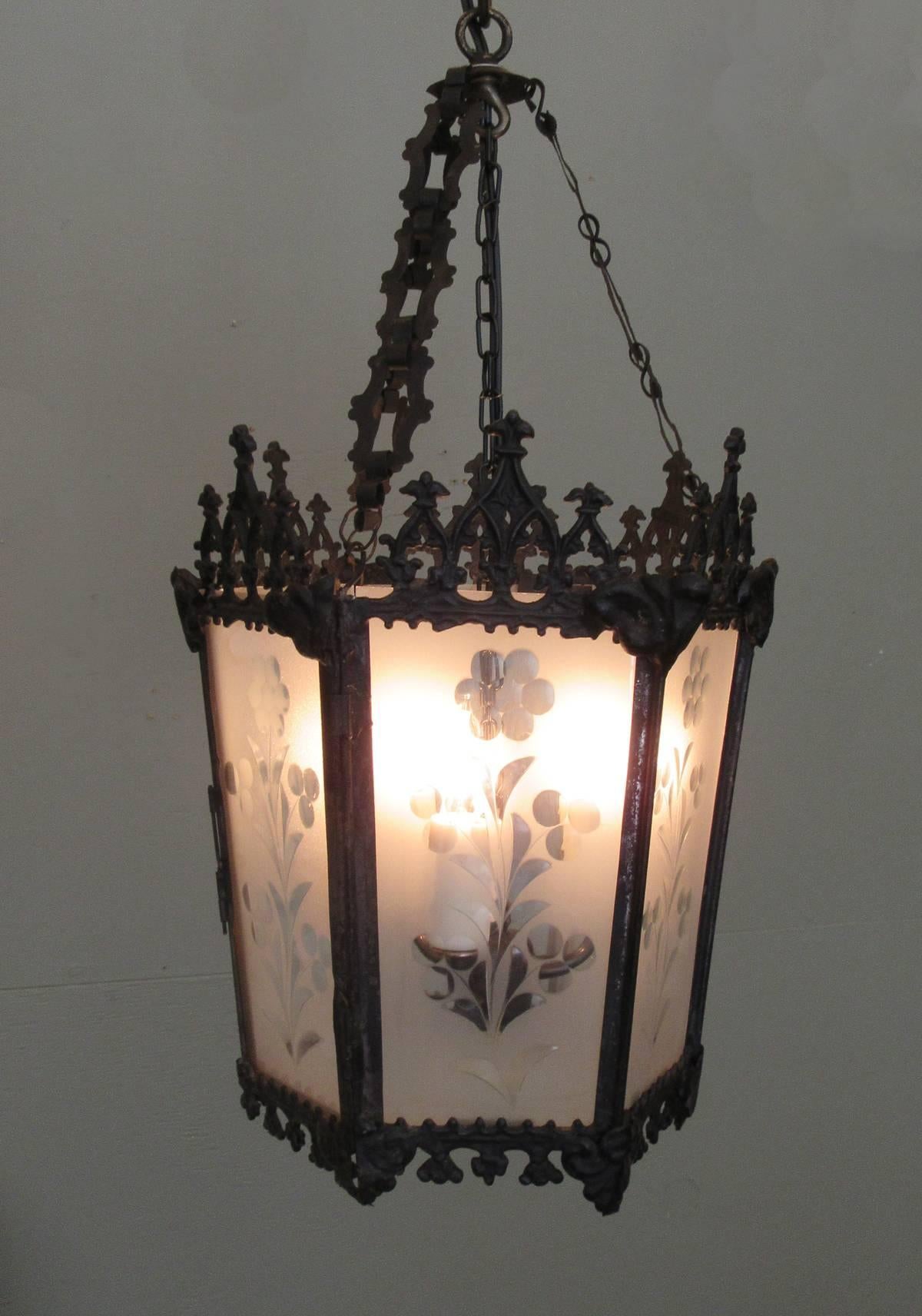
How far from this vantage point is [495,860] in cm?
74

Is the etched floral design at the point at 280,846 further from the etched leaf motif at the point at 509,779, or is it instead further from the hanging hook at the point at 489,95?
the hanging hook at the point at 489,95

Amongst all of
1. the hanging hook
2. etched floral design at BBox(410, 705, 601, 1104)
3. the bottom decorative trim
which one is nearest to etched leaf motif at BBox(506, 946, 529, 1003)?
etched floral design at BBox(410, 705, 601, 1104)

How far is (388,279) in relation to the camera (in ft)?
2.67

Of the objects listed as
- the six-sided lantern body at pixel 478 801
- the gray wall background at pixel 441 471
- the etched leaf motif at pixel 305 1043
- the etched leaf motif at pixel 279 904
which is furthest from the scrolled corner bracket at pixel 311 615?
the gray wall background at pixel 441 471

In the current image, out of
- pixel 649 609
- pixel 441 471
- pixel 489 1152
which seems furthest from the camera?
pixel 441 471

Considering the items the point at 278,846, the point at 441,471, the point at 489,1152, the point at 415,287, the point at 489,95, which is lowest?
the point at 489,1152

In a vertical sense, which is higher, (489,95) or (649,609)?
(489,95)

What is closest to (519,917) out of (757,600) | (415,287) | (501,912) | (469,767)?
(501,912)

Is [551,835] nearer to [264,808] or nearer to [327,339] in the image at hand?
[264,808]

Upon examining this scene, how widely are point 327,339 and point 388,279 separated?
1.52 ft

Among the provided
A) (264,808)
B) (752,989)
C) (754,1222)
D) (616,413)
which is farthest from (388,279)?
(754,1222)

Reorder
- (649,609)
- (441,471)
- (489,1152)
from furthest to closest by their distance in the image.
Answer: (441,471) → (489,1152) → (649,609)

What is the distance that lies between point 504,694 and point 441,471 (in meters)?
0.60

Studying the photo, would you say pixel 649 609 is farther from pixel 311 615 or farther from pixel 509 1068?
pixel 509 1068
